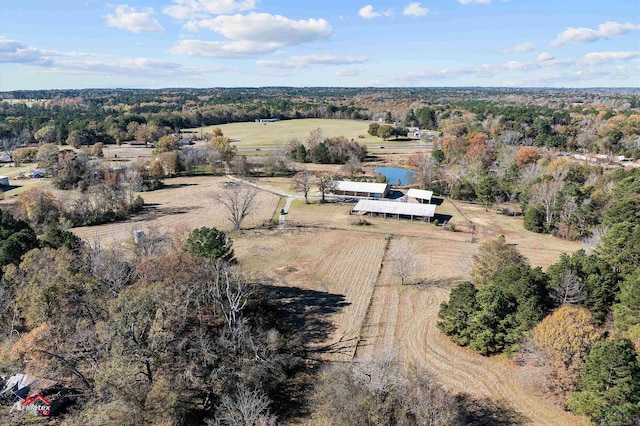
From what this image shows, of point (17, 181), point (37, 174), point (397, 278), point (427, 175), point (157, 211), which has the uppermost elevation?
point (37, 174)

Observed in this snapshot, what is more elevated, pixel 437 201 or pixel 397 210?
pixel 397 210

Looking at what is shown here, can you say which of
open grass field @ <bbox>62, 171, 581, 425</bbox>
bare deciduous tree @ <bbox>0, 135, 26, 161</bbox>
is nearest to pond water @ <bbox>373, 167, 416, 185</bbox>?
open grass field @ <bbox>62, 171, 581, 425</bbox>

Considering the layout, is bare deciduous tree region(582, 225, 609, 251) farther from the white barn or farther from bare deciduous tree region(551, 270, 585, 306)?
the white barn

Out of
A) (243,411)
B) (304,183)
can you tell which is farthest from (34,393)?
(304,183)

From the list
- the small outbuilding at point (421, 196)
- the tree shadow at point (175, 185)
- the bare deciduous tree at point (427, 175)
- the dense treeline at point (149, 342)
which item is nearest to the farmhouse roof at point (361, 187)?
the small outbuilding at point (421, 196)

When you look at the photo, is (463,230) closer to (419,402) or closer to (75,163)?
(419,402)

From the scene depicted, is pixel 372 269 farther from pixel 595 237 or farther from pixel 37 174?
pixel 37 174

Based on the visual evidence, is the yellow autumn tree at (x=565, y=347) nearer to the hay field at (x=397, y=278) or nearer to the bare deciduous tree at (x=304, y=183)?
the hay field at (x=397, y=278)
